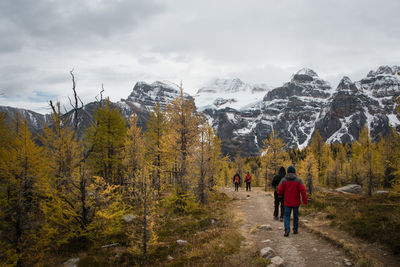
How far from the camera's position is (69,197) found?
388 inches

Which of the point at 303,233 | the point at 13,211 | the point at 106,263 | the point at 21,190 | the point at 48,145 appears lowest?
the point at 106,263

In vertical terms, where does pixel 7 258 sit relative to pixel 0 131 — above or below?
below

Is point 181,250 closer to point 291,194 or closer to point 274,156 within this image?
point 291,194

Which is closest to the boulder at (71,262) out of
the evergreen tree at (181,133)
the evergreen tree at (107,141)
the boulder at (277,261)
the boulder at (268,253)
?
the boulder at (268,253)

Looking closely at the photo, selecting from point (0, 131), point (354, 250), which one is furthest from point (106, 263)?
point (0, 131)

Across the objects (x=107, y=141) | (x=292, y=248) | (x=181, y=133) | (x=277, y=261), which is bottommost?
(x=292, y=248)

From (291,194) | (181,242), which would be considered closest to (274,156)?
(291,194)

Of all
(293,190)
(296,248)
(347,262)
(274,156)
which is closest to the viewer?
(347,262)

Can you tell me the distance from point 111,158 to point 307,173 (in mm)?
19958

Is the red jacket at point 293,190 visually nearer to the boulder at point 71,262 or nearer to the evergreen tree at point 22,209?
the boulder at point 71,262

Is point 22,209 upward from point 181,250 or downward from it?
upward

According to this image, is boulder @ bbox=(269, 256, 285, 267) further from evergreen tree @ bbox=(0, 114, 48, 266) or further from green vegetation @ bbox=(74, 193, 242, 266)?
evergreen tree @ bbox=(0, 114, 48, 266)

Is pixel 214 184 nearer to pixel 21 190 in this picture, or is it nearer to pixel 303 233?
pixel 303 233

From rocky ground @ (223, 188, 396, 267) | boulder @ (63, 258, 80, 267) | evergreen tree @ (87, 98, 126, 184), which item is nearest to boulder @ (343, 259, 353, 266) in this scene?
rocky ground @ (223, 188, 396, 267)
